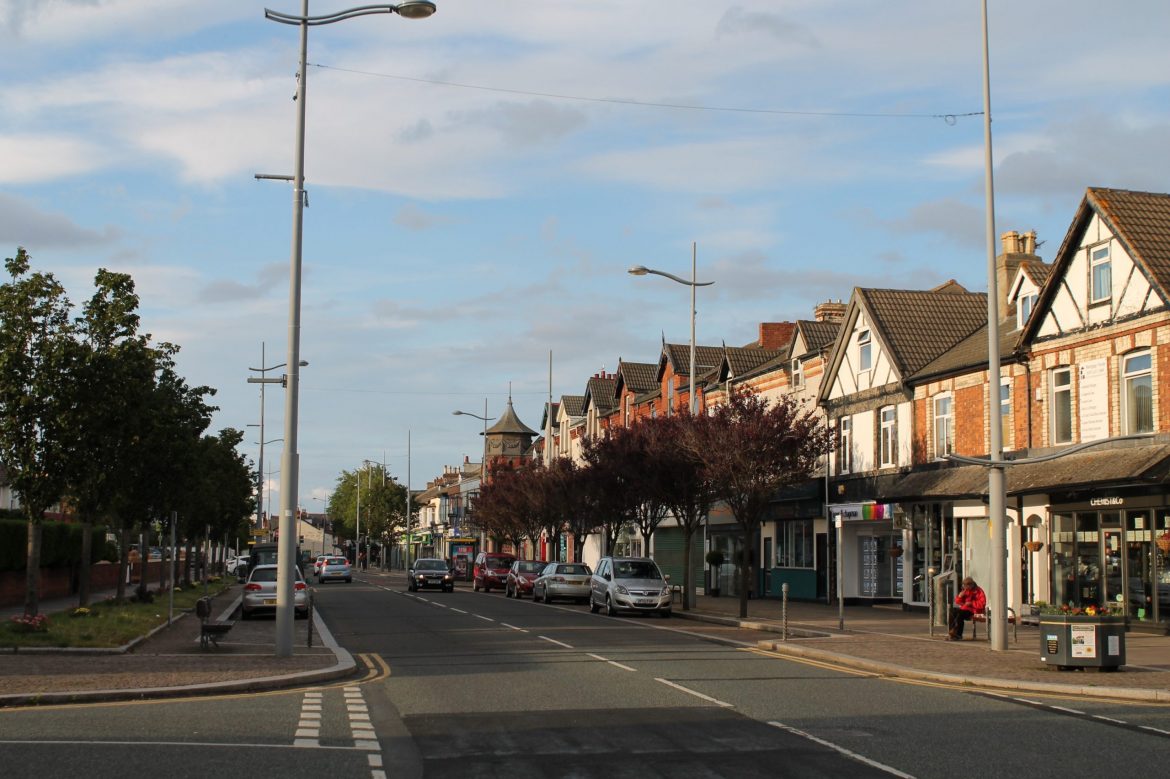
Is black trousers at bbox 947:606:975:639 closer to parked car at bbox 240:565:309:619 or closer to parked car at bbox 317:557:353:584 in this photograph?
parked car at bbox 240:565:309:619

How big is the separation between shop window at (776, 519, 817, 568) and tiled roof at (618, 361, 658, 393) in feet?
63.4

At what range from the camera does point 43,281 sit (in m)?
24.2

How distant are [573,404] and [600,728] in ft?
223

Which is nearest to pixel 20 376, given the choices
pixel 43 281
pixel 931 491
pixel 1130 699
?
pixel 43 281

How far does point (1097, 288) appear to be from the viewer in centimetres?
2802

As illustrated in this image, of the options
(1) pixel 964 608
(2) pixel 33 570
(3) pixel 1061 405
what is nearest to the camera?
(2) pixel 33 570

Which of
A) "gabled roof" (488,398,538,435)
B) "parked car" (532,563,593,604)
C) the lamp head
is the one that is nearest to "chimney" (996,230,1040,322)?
→ "parked car" (532,563,593,604)

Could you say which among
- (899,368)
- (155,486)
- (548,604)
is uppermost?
(899,368)

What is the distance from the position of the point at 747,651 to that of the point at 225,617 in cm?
1622

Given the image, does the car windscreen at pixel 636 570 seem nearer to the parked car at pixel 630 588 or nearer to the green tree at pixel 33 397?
the parked car at pixel 630 588

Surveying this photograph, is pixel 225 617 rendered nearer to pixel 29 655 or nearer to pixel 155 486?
pixel 155 486

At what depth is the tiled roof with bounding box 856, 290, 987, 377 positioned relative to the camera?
37.5 metres

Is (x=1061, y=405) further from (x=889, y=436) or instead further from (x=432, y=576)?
(x=432, y=576)

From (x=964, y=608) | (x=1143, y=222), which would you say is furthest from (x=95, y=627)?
(x=1143, y=222)
